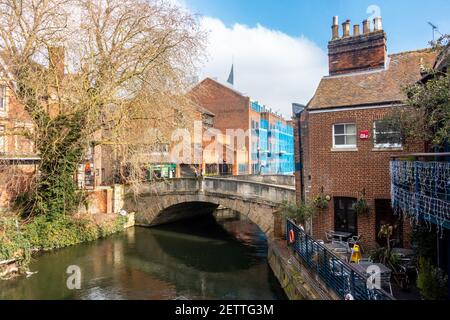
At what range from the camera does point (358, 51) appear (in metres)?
13.9

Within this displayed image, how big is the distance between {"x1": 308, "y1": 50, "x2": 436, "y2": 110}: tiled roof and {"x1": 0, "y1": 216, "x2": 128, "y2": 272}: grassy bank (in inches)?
545

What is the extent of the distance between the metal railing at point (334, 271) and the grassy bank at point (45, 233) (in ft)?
37.3

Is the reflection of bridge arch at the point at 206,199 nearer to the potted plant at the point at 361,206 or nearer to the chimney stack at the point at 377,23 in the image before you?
the potted plant at the point at 361,206

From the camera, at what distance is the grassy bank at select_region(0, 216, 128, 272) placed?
1394 cm

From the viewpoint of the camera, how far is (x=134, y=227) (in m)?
23.9

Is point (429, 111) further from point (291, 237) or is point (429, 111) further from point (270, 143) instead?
point (270, 143)

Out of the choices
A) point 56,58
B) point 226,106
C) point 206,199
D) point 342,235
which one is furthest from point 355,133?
point 226,106

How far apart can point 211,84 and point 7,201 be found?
1221 inches

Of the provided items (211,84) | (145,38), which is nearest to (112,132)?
(145,38)

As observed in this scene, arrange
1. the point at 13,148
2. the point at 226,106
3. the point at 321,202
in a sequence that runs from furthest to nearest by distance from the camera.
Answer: the point at 226,106, the point at 13,148, the point at 321,202

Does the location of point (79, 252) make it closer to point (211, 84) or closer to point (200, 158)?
point (200, 158)

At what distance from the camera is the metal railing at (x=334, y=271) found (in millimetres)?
6323

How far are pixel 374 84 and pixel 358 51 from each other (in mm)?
1836

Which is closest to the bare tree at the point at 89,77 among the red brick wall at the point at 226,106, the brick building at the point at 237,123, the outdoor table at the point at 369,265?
the outdoor table at the point at 369,265
